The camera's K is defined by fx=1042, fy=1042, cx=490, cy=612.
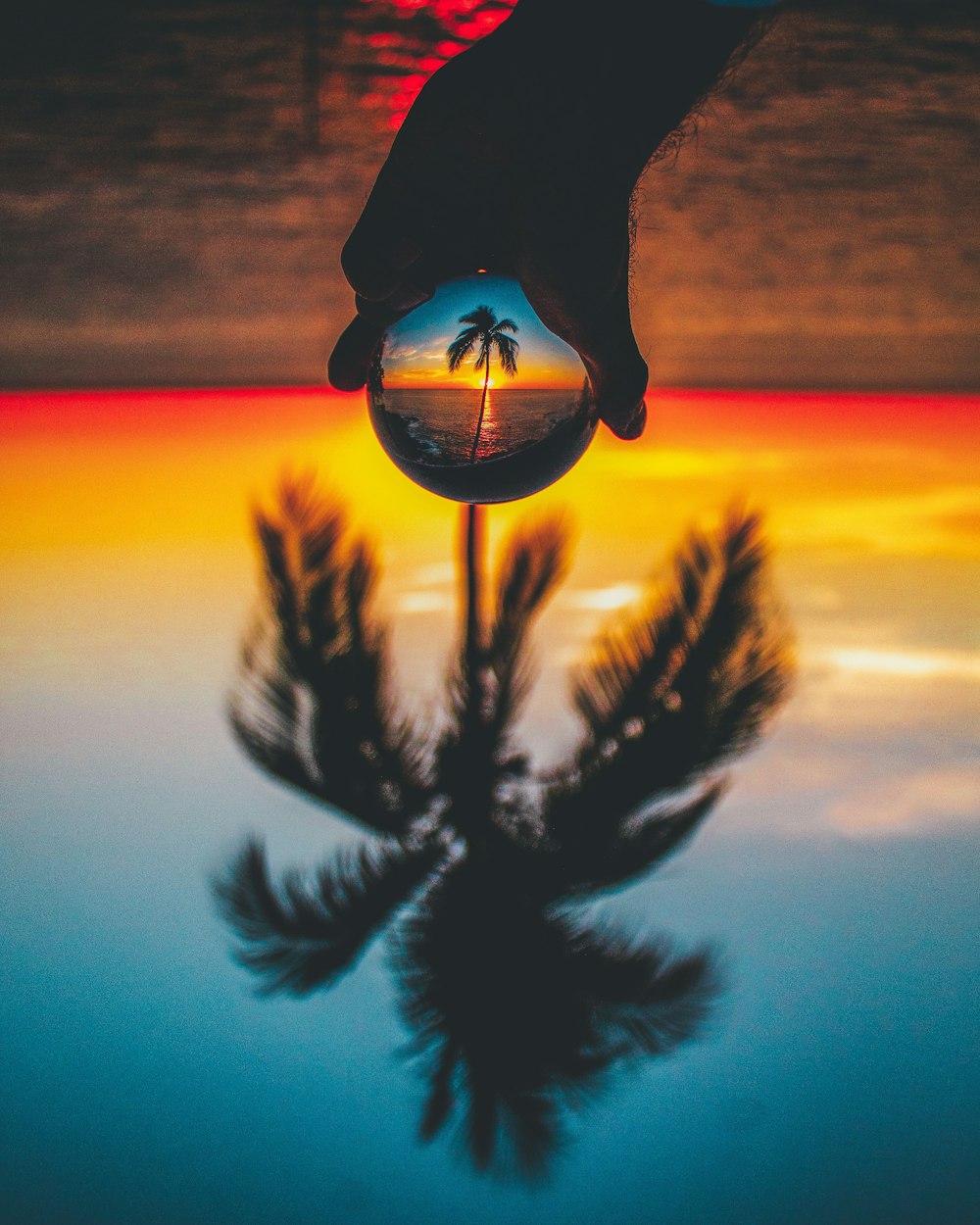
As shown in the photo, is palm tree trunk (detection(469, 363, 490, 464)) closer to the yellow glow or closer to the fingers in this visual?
the fingers

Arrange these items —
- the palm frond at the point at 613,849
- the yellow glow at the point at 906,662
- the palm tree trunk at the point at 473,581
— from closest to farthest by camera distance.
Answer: the palm tree trunk at the point at 473,581 → the palm frond at the point at 613,849 → the yellow glow at the point at 906,662

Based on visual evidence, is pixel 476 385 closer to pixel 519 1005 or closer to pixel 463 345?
pixel 463 345

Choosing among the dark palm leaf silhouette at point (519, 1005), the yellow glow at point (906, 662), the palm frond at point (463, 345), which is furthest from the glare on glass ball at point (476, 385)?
the yellow glow at point (906, 662)

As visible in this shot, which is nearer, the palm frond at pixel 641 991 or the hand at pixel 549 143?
the hand at pixel 549 143

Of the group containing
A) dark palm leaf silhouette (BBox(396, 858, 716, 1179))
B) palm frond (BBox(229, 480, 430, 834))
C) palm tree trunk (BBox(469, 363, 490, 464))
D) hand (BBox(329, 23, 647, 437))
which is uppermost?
hand (BBox(329, 23, 647, 437))

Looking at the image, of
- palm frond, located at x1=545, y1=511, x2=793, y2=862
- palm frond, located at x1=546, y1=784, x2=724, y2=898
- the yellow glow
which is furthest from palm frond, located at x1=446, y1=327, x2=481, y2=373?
the yellow glow

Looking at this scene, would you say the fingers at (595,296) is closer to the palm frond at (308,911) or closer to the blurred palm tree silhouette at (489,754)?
the blurred palm tree silhouette at (489,754)

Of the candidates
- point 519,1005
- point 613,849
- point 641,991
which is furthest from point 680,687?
point 519,1005
